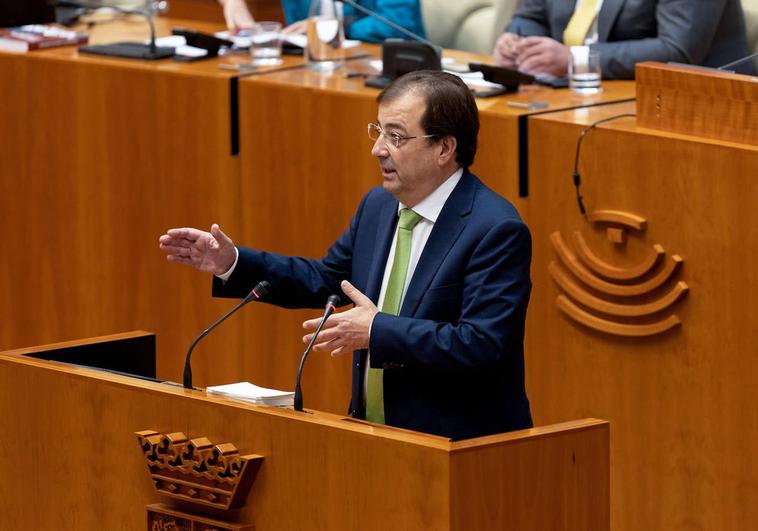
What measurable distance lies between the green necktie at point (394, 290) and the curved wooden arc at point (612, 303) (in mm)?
1000

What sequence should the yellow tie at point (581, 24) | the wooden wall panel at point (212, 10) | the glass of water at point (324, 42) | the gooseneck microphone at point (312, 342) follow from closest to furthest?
the gooseneck microphone at point (312, 342) < the yellow tie at point (581, 24) < the glass of water at point (324, 42) < the wooden wall panel at point (212, 10)

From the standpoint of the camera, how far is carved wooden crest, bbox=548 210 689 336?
4.01 meters

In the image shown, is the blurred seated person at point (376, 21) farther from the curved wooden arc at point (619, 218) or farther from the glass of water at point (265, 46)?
the curved wooden arc at point (619, 218)

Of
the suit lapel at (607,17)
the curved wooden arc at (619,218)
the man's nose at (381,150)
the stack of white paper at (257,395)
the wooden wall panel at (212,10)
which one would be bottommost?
the stack of white paper at (257,395)

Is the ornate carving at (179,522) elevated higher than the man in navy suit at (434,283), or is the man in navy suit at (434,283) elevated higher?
the man in navy suit at (434,283)

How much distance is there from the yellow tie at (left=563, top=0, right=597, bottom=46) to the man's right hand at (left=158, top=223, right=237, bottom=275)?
2.02m

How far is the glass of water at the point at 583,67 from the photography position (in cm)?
472

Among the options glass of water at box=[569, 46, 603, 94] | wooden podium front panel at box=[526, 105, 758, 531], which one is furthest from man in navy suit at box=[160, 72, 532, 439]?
glass of water at box=[569, 46, 603, 94]

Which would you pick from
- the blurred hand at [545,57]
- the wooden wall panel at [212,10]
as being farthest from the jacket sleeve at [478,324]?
the wooden wall panel at [212,10]

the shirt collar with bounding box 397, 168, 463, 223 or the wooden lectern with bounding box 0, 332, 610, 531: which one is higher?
the shirt collar with bounding box 397, 168, 463, 223

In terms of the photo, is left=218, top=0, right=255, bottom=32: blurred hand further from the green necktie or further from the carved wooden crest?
the green necktie

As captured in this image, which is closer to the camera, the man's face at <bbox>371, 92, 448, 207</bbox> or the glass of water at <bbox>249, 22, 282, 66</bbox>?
the man's face at <bbox>371, 92, 448, 207</bbox>

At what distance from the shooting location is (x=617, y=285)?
4125 mm

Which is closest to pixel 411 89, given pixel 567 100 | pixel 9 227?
pixel 567 100
